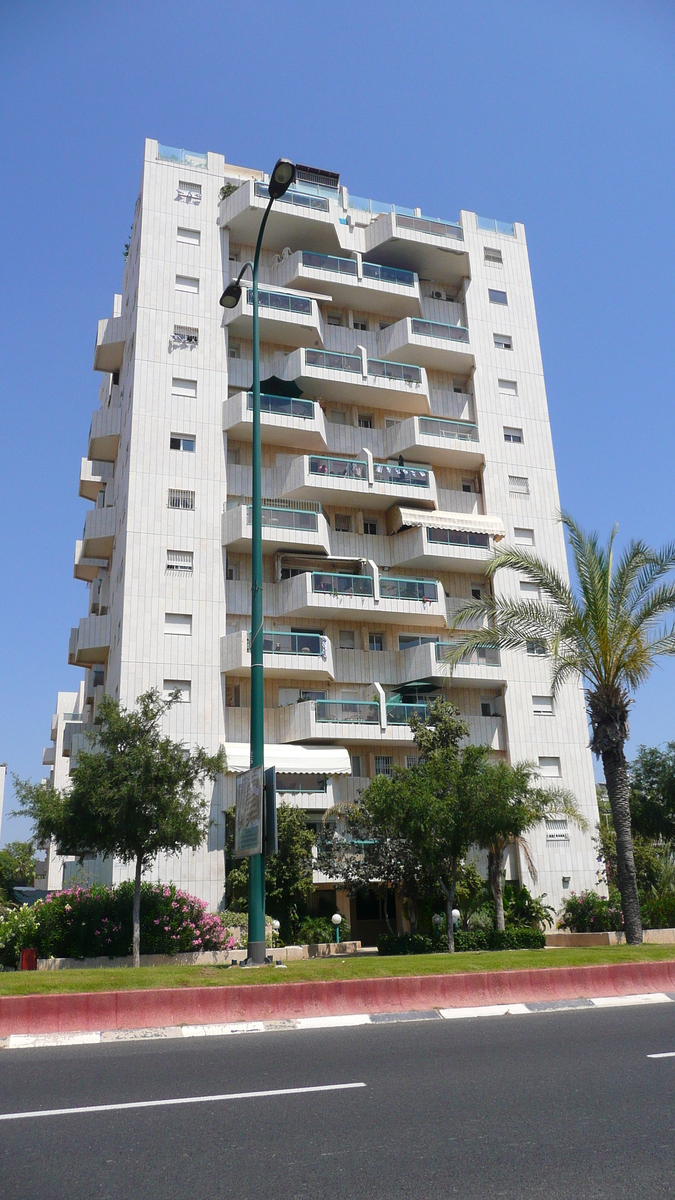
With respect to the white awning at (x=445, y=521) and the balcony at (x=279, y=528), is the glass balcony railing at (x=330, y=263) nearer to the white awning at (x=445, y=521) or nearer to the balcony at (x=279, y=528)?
the white awning at (x=445, y=521)

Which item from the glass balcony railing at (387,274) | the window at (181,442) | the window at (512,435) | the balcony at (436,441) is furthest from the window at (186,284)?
the window at (512,435)

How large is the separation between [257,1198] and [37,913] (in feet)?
68.0

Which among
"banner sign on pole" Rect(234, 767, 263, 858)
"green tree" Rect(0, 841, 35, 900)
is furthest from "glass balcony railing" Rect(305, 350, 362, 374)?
"green tree" Rect(0, 841, 35, 900)

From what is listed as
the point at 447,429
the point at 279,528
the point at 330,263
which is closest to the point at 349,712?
the point at 279,528

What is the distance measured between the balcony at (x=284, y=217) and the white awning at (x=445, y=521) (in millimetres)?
12153

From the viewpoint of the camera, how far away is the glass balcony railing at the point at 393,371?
38.0 m

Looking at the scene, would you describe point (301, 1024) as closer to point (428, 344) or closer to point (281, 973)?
point (281, 973)

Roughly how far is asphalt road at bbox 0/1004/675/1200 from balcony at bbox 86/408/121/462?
3113 cm

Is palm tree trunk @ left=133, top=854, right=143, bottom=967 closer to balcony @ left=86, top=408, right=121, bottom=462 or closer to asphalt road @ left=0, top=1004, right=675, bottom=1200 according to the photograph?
asphalt road @ left=0, top=1004, right=675, bottom=1200

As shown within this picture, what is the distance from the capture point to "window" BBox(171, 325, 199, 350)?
35906 millimetres

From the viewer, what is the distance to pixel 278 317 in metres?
36.7

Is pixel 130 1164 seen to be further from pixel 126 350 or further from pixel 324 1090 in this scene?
pixel 126 350

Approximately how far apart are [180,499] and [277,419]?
4848mm

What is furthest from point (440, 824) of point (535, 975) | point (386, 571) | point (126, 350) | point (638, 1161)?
point (126, 350)
